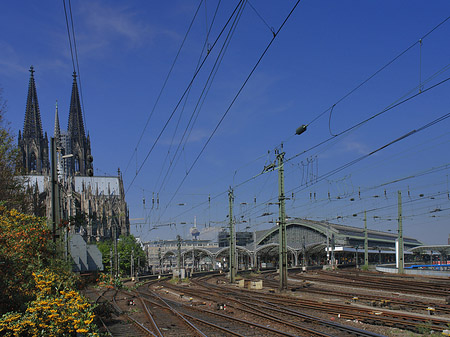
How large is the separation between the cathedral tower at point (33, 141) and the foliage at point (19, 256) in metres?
125

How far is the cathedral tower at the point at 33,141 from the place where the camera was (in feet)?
449

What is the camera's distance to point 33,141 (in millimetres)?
138000

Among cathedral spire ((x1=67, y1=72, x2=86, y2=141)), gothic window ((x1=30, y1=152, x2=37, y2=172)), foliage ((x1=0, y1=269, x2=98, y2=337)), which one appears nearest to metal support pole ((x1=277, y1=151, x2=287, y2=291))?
foliage ((x1=0, y1=269, x2=98, y2=337))

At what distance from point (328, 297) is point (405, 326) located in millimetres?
11112

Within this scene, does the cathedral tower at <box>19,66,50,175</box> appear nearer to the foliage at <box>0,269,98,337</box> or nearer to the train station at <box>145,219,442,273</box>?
the train station at <box>145,219,442,273</box>

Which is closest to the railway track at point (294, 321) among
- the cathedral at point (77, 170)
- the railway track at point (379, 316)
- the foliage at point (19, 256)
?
the railway track at point (379, 316)

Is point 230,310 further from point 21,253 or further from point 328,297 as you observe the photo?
point 21,253

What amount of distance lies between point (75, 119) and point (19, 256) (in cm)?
15152

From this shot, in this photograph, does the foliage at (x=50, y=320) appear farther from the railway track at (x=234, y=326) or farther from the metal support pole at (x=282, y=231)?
the metal support pole at (x=282, y=231)

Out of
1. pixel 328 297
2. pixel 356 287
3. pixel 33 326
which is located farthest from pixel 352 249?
pixel 33 326

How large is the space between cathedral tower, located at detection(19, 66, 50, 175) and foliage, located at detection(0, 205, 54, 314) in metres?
125

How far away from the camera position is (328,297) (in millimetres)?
25453

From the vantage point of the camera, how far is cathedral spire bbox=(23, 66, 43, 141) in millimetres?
139000

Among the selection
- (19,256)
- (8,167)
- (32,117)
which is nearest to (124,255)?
(8,167)
